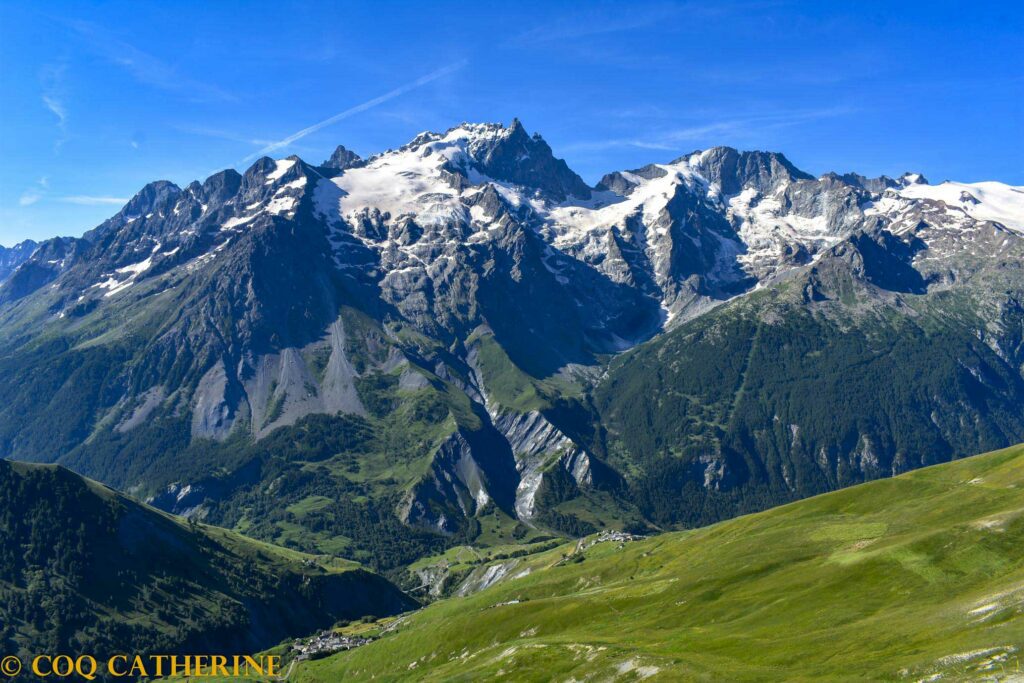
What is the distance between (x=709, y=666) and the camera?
12006 cm

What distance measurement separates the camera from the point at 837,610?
137875mm

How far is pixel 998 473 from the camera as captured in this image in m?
184

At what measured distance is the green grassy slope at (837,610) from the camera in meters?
104

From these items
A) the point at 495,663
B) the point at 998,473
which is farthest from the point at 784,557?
the point at 495,663

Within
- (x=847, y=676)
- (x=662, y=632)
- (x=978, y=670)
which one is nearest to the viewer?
(x=978, y=670)

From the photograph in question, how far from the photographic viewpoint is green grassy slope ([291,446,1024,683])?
10419cm

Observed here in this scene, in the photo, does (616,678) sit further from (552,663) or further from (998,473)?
(998,473)

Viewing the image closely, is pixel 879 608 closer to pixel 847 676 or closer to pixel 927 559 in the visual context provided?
pixel 927 559

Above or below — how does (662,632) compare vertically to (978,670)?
below

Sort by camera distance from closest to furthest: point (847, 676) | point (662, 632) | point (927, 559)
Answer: point (847, 676) → point (927, 559) → point (662, 632)

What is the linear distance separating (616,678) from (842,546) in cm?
6956

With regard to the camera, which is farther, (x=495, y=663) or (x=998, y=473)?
(x=998, y=473)

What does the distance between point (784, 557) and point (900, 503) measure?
3542 cm

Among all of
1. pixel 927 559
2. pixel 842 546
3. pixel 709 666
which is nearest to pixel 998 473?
pixel 842 546
